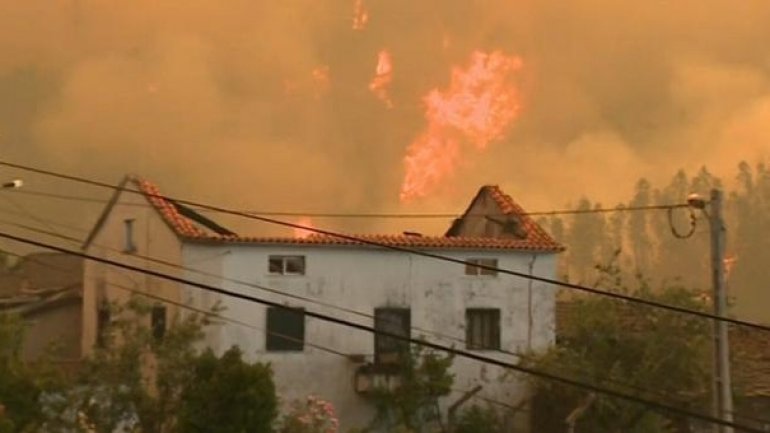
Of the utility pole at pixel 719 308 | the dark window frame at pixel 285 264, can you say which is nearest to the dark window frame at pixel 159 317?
the dark window frame at pixel 285 264

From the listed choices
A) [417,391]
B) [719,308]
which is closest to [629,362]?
[417,391]

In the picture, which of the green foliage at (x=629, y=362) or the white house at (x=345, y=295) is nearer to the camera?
the green foliage at (x=629, y=362)

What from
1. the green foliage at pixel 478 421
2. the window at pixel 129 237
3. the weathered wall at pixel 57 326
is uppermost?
the window at pixel 129 237

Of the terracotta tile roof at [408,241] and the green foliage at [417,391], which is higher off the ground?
the terracotta tile roof at [408,241]

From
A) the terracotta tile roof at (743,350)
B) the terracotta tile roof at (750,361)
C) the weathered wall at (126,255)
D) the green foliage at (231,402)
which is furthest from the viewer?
the terracotta tile roof at (750,361)

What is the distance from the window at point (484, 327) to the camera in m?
54.8

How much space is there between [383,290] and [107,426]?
14.7m

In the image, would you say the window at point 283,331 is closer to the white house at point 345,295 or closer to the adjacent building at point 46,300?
the white house at point 345,295

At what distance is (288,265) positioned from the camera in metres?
52.7

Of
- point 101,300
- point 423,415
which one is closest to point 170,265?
point 101,300

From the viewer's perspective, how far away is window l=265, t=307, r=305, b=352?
52031 millimetres

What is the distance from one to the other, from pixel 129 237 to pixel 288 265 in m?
7.94

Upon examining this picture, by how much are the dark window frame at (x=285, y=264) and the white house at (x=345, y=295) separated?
0.03m

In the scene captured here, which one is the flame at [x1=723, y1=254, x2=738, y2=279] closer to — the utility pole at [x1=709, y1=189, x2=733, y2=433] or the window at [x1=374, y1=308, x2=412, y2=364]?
the utility pole at [x1=709, y1=189, x2=733, y2=433]
